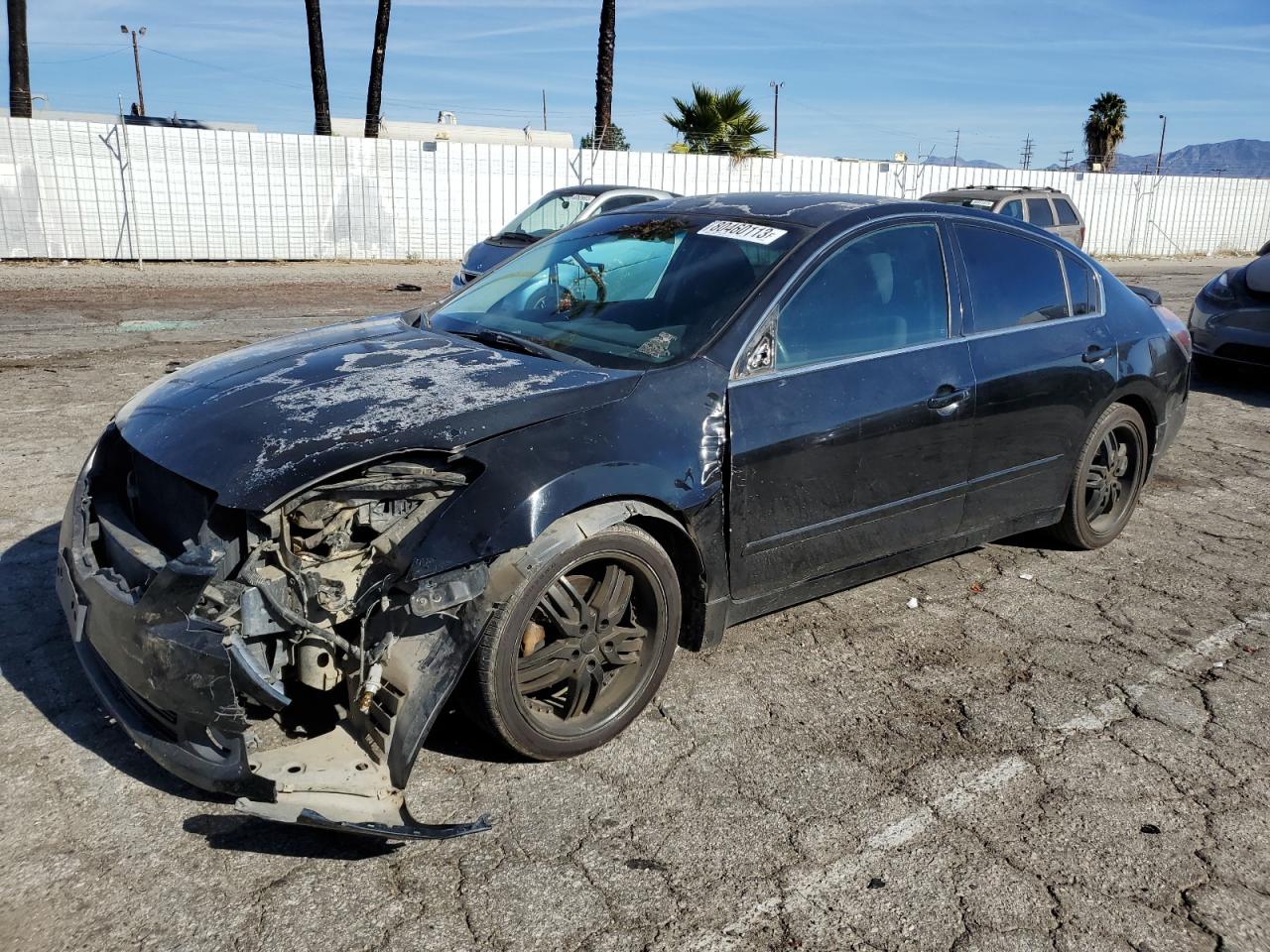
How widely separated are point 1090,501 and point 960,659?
162 cm

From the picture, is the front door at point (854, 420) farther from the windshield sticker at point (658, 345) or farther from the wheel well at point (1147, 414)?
the wheel well at point (1147, 414)

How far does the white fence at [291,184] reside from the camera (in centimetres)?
1719

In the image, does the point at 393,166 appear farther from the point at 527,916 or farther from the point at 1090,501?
the point at 527,916

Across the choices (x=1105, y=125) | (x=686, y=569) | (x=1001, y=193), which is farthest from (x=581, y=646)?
(x=1105, y=125)

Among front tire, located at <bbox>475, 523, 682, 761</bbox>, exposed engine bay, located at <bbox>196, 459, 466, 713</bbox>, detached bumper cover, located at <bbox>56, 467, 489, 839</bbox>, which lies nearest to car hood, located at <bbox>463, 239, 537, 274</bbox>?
front tire, located at <bbox>475, 523, 682, 761</bbox>

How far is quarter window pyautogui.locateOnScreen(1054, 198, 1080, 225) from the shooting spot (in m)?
15.6

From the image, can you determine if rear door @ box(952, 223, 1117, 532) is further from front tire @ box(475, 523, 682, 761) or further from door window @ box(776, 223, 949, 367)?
front tire @ box(475, 523, 682, 761)

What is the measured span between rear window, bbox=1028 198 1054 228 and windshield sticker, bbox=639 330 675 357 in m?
13.0

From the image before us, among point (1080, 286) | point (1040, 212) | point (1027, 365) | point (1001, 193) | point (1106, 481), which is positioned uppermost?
point (1001, 193)

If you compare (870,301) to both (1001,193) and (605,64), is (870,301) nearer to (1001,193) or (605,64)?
(1001,193)

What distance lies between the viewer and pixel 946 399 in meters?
4.13

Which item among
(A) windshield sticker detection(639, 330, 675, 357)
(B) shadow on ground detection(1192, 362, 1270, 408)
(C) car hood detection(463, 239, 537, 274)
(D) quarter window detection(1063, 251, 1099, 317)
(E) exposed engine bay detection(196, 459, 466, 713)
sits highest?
(D) quarter window detection(1063, 251, 1099, 317)

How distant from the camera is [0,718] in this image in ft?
10.9

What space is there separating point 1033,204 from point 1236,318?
21.2 feet
